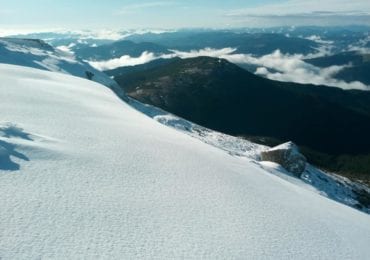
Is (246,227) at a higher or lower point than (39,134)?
lower

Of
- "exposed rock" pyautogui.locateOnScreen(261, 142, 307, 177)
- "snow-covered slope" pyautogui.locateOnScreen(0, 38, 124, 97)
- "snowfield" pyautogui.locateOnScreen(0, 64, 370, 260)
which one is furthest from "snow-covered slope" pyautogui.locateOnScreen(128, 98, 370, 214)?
"snowfield" pyautogui.locateOnScreen(0, 64, 370, 260)

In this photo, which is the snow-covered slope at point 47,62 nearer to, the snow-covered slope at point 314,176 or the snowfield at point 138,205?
the snow-covered slope at point 314,176

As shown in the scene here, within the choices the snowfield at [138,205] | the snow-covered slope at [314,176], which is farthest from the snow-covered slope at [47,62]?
the snowfield at [138,205]

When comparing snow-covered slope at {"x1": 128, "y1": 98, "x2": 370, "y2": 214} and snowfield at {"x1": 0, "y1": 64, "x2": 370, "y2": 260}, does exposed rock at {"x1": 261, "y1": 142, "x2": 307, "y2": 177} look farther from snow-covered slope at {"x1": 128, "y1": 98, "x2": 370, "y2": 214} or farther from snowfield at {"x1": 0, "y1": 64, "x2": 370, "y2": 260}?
snowfield at {"x1": 0, "y1": 64, "x2": 370, "y2": 260}

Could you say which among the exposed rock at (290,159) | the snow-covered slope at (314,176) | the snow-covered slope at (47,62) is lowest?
the snow-covered slope at (314,176)

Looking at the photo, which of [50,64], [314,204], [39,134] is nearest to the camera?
[39,134]

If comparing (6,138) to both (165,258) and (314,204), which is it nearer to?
(165,258)

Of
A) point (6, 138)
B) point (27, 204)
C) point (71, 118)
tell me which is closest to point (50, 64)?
point (71, 118)

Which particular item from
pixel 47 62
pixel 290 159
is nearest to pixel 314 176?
pixel 290 159
